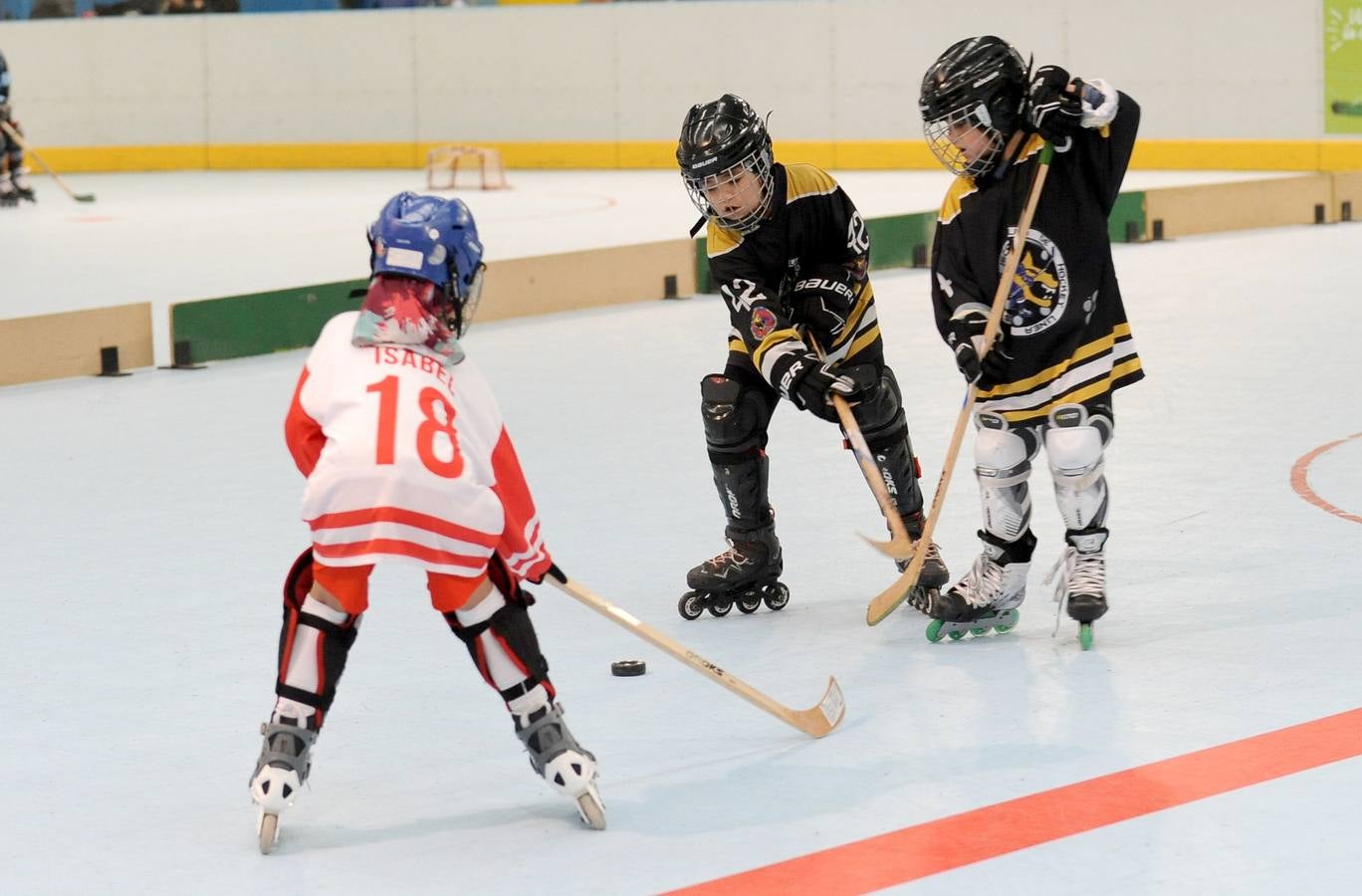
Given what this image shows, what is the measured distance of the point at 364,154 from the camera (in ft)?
61.1

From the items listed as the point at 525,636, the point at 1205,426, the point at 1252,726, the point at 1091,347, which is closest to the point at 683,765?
the point at 525,636

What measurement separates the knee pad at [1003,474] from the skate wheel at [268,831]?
1651 millimetres

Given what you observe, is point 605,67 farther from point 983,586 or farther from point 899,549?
point 983,586

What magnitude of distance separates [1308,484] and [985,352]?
70.3 inches

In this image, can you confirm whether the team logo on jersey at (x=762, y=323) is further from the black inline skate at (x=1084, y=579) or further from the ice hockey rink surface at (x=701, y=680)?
the black inline skate at (x=1084, y=579)

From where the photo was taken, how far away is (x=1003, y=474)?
3.83 meters

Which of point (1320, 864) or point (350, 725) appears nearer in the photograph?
point (1320, 864)

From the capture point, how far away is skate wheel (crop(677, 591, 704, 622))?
412cm

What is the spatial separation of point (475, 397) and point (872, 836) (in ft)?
2.89

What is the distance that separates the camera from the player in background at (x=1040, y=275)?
3.65m

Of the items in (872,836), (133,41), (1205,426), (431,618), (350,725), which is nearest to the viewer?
(872,836)

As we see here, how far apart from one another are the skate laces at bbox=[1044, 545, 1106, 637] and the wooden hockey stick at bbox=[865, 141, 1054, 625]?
280 mm

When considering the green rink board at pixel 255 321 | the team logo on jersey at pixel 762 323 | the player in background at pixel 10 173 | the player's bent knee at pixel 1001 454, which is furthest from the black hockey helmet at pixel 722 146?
the player in background at pixel 10 173

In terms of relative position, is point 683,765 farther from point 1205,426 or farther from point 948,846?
point 1205,426
